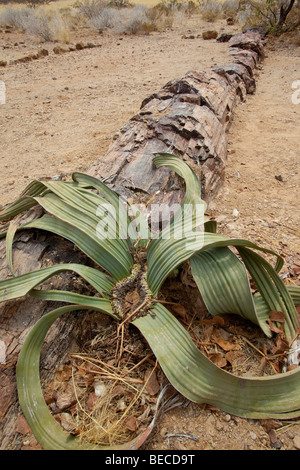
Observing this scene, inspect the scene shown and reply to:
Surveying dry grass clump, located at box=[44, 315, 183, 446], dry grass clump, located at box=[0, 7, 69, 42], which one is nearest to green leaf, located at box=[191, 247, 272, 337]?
dry grass clump, located at box=[44, 315, 183, 446]

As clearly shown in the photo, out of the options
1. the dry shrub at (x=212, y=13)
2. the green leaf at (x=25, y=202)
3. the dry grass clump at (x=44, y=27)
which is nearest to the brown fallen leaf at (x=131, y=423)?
the green leaf at (x=25, y=202)

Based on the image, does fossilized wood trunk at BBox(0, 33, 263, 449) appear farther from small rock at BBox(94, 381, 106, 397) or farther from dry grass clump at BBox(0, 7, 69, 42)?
dry grass clump at BBox(0, 7, 69, 42)

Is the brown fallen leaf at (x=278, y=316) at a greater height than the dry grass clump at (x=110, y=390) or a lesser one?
greater

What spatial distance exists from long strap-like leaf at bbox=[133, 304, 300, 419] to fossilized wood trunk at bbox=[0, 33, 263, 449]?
1.29ft

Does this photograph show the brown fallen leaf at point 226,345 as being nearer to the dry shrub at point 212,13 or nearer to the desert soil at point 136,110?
the desert soil at point 136,110

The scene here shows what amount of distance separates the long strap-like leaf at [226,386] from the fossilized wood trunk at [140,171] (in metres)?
0.39

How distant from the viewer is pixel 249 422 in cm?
91

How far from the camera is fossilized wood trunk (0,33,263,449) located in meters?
1.03

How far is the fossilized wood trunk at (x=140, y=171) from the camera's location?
103cm

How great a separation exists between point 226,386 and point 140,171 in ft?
3.95

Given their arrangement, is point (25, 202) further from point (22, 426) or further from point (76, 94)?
point (76, 94)
